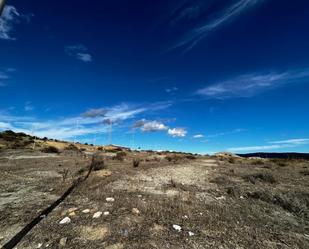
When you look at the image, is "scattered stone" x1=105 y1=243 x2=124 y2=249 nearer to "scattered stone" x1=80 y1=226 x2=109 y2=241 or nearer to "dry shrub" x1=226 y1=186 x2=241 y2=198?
"scattered stone" x1=80 y1=226 x2=109 y2=241

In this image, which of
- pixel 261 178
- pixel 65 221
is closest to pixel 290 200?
pixel 261 178

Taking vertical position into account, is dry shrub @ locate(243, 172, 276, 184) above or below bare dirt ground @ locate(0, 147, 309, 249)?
above

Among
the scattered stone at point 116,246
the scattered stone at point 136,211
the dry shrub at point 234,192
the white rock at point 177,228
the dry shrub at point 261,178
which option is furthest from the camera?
the dry shrub at point 261,178

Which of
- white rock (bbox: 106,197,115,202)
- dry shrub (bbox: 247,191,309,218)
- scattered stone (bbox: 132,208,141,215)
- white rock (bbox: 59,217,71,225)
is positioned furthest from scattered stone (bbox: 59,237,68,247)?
dry shrub (bbox: 247,191,309,218)

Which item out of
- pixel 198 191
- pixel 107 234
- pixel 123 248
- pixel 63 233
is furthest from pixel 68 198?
pixel 198 191

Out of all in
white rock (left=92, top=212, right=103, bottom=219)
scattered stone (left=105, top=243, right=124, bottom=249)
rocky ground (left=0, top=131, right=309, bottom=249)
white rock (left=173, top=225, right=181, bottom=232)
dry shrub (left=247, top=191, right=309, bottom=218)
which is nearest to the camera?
scattered stone (left=105, top=243, right=124, bottom=249)

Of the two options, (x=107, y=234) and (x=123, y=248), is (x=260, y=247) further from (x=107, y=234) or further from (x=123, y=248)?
(x=107, y=234)

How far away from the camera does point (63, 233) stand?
541 cm

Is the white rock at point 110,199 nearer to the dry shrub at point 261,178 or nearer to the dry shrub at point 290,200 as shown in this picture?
the dry shrub at point 290,200

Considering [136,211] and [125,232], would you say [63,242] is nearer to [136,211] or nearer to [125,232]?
[125,232]

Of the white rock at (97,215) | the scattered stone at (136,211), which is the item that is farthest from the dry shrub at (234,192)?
the white rock at (97,215)

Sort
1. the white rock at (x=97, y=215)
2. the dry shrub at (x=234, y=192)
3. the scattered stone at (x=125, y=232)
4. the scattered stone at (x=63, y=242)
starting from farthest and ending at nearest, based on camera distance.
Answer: the dry shrub at (x=234, y=192)
the white rock at (x=97, y=215)
the scattered stone at (x=125, y=232)
the scattered stone at (x=63, y=242)

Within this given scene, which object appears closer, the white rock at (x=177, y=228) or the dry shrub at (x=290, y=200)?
the white rock at (x=177, y=228)

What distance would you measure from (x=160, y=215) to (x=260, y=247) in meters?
2.72
